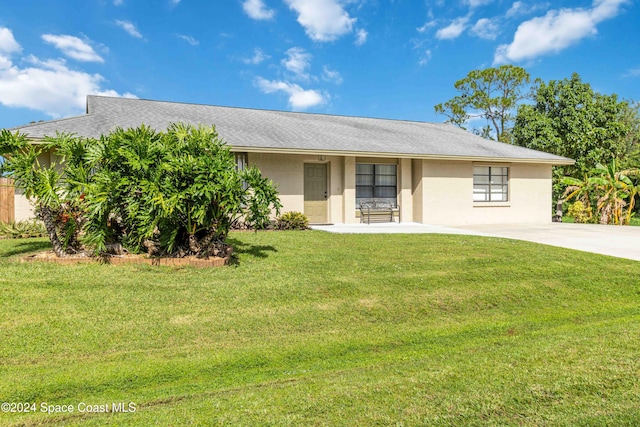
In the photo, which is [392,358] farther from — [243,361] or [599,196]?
[599,196]

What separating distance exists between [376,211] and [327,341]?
1147cm

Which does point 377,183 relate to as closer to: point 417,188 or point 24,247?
point 417,188

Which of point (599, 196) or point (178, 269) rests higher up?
point (599, 196)

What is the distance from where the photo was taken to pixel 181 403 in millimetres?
3084

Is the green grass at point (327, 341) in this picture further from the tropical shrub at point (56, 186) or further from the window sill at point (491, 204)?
the window sill at point (491, 204)

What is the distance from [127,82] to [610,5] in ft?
90.4

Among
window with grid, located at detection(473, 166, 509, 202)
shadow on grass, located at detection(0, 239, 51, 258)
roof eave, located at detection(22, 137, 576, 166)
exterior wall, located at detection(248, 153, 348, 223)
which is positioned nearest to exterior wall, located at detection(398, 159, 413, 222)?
roof eave, located at detection(22, 137, 576, 166)

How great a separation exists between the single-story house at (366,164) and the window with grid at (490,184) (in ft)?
0.14

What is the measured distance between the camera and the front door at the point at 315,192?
14758 millimetres

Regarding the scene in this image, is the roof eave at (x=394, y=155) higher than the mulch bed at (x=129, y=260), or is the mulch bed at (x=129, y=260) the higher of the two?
the roof eave at (x=394, y=155)

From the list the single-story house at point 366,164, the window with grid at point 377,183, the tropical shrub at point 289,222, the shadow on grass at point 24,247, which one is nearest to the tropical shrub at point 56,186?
the shadow on grass at point 24,247

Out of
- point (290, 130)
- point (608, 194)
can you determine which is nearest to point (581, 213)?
point (608, 194)

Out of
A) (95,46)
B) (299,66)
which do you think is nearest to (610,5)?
(299,66)

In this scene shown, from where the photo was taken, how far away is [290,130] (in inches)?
616
